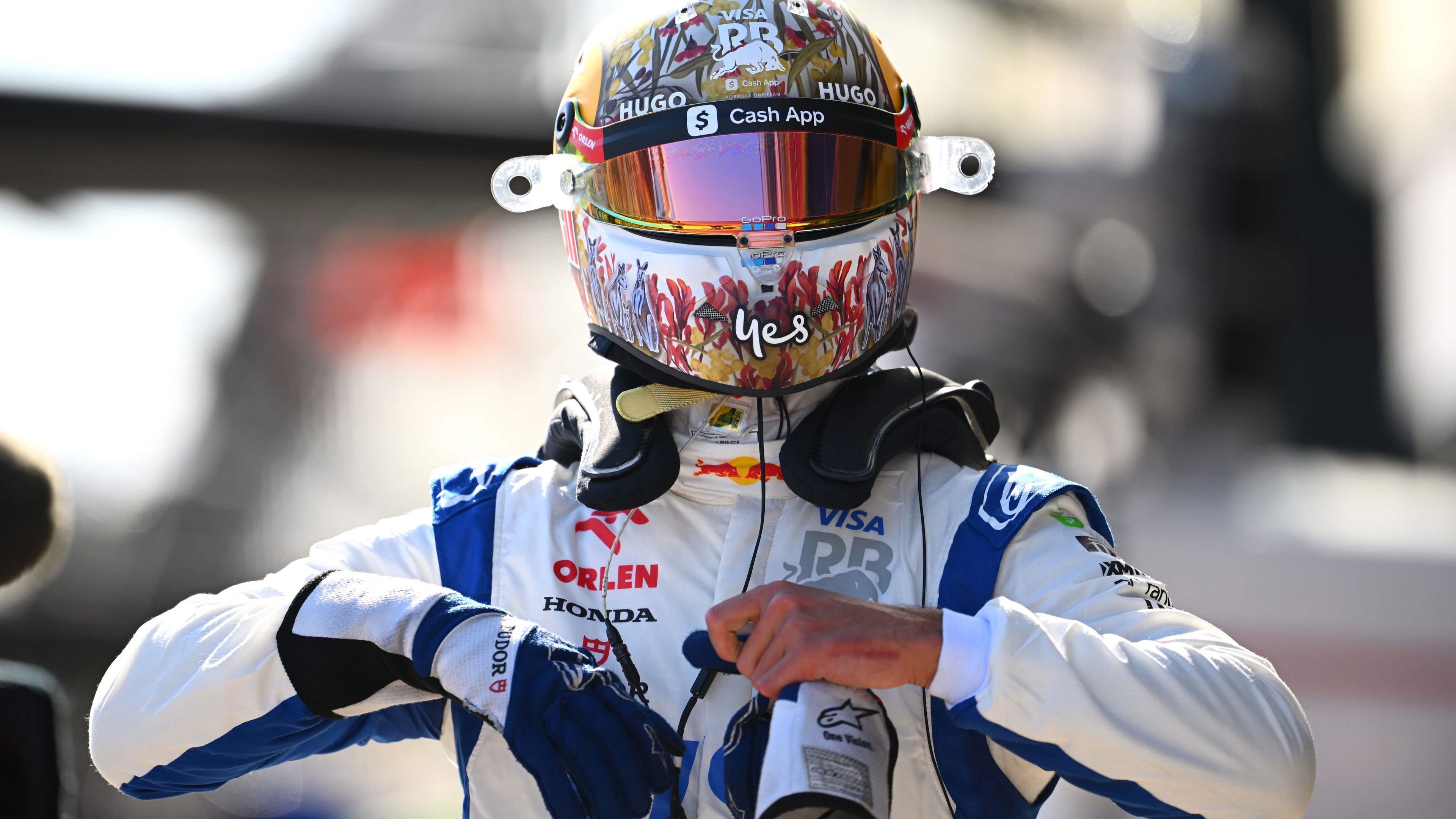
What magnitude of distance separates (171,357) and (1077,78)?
4.16 m

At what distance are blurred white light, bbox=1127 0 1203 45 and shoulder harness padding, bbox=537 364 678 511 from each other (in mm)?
4711

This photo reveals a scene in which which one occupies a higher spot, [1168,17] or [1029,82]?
[1168,17]

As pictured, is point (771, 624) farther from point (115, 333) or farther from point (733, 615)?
point (115, 333)

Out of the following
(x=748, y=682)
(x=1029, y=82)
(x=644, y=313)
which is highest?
(x=1029, y=82)

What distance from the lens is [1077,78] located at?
553cm

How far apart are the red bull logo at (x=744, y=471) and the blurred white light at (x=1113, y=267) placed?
13.2ft

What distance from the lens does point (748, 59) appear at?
175cm

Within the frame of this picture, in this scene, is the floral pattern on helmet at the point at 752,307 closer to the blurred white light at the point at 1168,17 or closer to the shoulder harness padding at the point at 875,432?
the shoulder harness padding at the point at 875,432

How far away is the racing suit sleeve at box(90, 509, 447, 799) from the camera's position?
1.46m

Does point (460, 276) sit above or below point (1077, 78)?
below

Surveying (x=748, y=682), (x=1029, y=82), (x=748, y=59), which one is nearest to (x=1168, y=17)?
(x=1029, y=82)

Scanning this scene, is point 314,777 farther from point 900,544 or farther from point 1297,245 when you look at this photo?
point 1297,245

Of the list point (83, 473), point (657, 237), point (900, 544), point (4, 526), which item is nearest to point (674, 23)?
point (657, 237)

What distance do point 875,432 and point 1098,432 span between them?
153 inches
